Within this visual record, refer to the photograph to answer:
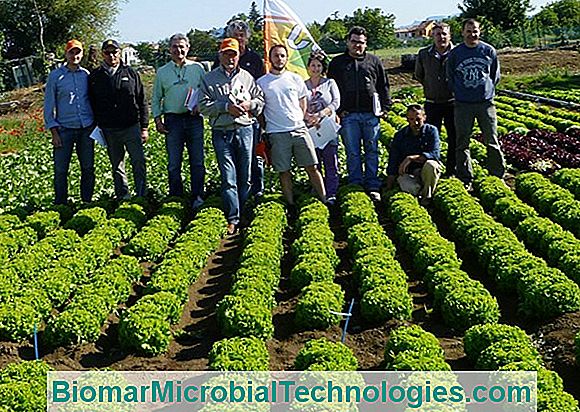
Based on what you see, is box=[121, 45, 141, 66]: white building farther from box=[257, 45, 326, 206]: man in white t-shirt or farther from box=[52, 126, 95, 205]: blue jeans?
box=[257, 45, 326, 206]: man in white t-shirt

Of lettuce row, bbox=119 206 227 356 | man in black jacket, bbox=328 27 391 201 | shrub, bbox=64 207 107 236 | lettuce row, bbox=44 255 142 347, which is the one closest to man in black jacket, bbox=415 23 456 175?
man in black jacket, bbox=328 27 391 201

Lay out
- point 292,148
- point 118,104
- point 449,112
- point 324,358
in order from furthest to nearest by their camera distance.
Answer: point 449,112 → point 118,104 → point 292,148 → point 324,358

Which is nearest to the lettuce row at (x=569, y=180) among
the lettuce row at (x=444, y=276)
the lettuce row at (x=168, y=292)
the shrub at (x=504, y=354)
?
the lettuce row at (x=444, y=276)

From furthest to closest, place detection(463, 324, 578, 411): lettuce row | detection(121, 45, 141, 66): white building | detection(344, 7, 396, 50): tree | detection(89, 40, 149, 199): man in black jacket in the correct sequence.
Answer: detection(344, 7, 396, 50): tree < detection(121, 45, 141, 66): white building < detection(89, 40, 149, 199): man in black jacket < detection(463, 324, 578, 411): lettuce row

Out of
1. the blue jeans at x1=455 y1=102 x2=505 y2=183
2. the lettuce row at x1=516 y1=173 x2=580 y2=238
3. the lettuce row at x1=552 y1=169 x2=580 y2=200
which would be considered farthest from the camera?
the blue jeans at x1=455 y1=102 x2=505 y2=183

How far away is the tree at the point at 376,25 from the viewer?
70875 millimetres

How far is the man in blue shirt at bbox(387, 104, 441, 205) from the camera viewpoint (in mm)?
10250

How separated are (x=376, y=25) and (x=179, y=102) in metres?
65.5

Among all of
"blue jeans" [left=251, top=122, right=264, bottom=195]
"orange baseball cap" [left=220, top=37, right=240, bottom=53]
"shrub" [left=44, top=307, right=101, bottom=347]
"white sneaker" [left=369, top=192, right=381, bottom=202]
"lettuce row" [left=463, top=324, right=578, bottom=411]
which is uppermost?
"orange baseball cap" [left=220, top=37, right=240, bottom=53]

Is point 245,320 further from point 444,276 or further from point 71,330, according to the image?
point 444,276

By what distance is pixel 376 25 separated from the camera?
2859 inches

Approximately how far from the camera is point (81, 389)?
16.9 ft

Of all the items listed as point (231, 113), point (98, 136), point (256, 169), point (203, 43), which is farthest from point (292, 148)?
point (203, 43)

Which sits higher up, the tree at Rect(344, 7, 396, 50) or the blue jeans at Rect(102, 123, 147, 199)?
the tree at Rect(344, 7, 396, 50)
